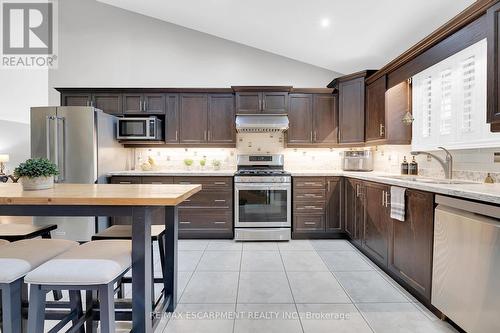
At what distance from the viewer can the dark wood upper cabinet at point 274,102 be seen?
421 centimetres

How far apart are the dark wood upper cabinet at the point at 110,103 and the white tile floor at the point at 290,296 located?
8.05 feet

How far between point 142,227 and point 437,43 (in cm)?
300

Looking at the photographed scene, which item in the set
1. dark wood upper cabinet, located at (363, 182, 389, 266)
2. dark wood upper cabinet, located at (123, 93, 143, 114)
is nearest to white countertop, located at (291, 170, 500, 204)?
dark wood upper cabinet, located at (363, 182, 389, 266)

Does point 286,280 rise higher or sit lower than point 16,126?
lower

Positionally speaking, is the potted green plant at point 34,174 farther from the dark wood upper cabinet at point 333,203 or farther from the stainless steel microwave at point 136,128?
the dark wood upper cabinet at point 333,203

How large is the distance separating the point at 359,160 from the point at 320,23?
6.60ft

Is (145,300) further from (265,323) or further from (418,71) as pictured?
(418,71)

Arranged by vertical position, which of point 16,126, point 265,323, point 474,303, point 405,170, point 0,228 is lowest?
point 265,323

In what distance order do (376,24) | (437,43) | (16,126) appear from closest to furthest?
1. (437,43)
2. (376,24)
3. (16,126)

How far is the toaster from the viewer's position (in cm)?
403

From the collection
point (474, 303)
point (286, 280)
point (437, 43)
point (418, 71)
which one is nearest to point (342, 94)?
point (418, 71)

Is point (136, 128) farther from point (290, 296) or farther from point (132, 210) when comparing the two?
point (290, 296)

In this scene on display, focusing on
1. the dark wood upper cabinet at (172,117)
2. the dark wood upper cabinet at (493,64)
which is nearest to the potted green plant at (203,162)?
the dark wood upper cabinet at (172,117)

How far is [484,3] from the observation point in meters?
1.89
